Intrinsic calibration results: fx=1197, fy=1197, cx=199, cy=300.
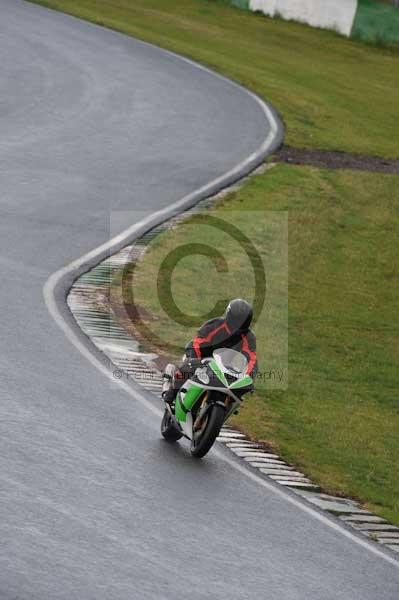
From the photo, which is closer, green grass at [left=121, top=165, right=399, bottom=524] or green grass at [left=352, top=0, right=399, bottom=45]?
green grass at [left=121, top=165, right=399, bottom=524]

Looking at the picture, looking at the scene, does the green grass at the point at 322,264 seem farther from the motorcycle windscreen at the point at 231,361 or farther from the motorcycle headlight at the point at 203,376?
the motorcycle headlight at the point at 203,376

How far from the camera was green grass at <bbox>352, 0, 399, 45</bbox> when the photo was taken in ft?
142

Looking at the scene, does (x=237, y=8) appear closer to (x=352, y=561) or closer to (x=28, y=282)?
(x=28, y=282)

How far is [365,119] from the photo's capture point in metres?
31.5

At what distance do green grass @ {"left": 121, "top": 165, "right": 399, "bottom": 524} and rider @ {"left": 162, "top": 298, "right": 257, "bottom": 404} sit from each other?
141 centimetres

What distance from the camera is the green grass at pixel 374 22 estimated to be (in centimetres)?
4316

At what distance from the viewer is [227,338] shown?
1114cm

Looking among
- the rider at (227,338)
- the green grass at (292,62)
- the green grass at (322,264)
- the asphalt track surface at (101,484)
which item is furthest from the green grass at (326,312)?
the green grass at (292,62)

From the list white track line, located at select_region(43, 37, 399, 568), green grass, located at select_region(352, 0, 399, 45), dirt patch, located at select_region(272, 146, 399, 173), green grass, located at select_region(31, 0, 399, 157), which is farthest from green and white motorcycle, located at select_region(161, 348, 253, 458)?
green grass, located at select_region(352, 0, 399, 45)

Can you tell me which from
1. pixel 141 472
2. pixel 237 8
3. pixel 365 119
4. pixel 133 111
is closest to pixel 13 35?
pixel 133 111

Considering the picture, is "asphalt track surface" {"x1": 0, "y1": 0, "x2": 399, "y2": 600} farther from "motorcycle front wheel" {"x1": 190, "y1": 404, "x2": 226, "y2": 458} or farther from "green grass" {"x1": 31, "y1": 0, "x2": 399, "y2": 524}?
"green grass" {"x1": 31, "y1": 0, "x2": 399, "y2": 524}

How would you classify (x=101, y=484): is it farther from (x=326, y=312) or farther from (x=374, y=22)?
(x=374, y=22)

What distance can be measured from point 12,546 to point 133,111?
66.1 ft

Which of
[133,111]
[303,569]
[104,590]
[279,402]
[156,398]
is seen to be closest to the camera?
[104,590]
